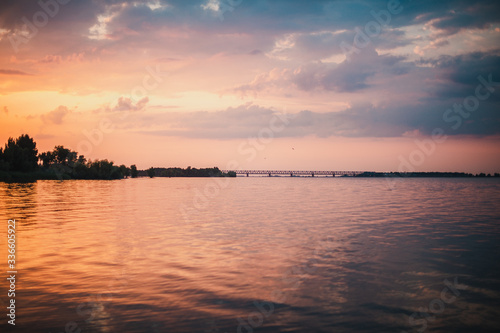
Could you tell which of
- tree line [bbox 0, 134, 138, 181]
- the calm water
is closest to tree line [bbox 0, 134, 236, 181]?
tree line [bbox 0, 134, 138, 181]

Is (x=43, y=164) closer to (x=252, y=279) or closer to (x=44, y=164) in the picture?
(x=44, y=164)

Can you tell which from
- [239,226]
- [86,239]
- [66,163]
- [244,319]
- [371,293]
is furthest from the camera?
[66,163]

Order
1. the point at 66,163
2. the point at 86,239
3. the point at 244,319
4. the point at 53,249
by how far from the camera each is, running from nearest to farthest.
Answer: the point at 244,319 → the point at 53,249 → the point at 86,239 → the point at 66,163

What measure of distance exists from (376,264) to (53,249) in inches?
734

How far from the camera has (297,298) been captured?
12617 millimetres

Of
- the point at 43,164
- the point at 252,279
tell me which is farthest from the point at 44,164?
the point at 252,279

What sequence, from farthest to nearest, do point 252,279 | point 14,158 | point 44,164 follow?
1. point 44,164
2. point 14,158
3. point 252,279

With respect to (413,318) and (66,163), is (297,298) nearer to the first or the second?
(413,318)

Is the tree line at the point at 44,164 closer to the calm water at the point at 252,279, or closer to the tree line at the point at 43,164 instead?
the tree line at the point at 43,164

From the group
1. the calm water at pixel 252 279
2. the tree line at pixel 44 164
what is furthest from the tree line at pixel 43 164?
the calm water at pixel 252 279

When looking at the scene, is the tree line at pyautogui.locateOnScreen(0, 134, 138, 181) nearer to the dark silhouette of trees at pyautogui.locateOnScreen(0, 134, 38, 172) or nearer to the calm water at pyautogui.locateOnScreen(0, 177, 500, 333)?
the dark silhouette of trees at pyautogui.locateOnScreen(0, 134, 38, 172)

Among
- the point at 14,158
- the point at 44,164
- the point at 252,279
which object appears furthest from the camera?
the point at 44,164

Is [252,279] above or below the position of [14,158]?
below

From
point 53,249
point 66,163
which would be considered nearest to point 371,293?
point 53,249
